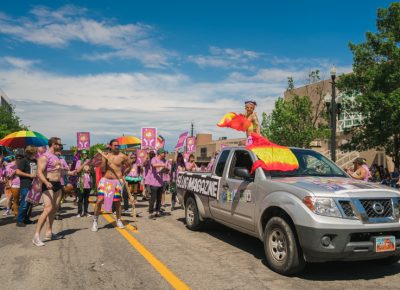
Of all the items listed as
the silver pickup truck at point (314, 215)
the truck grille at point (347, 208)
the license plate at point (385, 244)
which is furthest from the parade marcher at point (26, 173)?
the license plate at point (385, 244)

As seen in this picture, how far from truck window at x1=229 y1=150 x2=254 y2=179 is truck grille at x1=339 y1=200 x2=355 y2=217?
1983 millimetres

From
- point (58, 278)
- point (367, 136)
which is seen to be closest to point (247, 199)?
point (58, 278)

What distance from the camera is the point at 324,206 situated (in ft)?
15.8

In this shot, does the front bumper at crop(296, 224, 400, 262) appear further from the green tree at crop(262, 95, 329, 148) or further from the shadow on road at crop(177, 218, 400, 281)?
the green tree at crop(262, 95, 329, 148)

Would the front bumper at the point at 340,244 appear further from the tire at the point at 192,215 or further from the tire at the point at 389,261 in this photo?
the tire at the point at 192,215

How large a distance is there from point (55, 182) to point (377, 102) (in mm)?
→ 16543

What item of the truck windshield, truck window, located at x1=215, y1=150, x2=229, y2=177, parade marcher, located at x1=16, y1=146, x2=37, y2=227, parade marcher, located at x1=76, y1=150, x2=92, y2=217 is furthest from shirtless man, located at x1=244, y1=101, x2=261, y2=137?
parade marcher, located at x1=16, y1=146, x2=37, y2=227

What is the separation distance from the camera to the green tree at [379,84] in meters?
18.6

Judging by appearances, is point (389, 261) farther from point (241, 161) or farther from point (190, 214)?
point (190, 214)

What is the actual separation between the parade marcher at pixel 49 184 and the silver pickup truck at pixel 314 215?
346 cm

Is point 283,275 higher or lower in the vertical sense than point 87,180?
lower

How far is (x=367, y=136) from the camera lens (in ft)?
68.9

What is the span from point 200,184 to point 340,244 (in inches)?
153

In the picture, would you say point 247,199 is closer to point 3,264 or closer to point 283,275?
point 283,275
